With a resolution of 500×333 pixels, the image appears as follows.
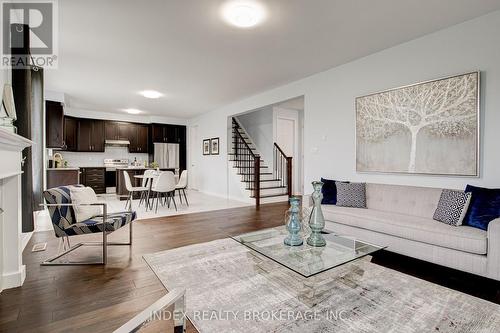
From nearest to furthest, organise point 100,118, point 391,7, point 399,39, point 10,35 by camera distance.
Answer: point 391,7, point 10,35, point 399,39, point 100,118

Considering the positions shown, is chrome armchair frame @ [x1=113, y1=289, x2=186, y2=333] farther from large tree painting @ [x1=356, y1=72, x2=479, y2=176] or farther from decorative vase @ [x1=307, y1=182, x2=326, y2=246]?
large tree painting @ [x1=356, y1=72, x2=479, y2=176]

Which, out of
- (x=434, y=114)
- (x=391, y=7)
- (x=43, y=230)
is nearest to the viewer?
(x=391, y=7)

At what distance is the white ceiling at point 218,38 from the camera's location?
2652 millimetres

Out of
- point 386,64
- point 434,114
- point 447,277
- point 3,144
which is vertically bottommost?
point 447,277

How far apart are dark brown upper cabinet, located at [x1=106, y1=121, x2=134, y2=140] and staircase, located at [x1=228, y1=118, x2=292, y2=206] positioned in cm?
385

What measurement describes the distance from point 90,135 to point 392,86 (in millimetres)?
8480

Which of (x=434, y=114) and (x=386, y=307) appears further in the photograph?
(x=434, y=114)

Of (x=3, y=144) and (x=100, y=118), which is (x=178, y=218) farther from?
(x=100, y=118)

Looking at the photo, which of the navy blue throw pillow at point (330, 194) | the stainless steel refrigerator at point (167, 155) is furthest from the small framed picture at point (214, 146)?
the navy blue throw pillow at point (330, 194)

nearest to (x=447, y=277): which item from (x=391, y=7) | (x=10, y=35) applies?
(x=391, y=7)

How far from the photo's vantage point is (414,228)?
265 cm

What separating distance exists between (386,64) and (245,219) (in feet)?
11.2

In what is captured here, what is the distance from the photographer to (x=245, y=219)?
477 centimetres

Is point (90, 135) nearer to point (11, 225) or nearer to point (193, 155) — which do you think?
point (193, 155)
